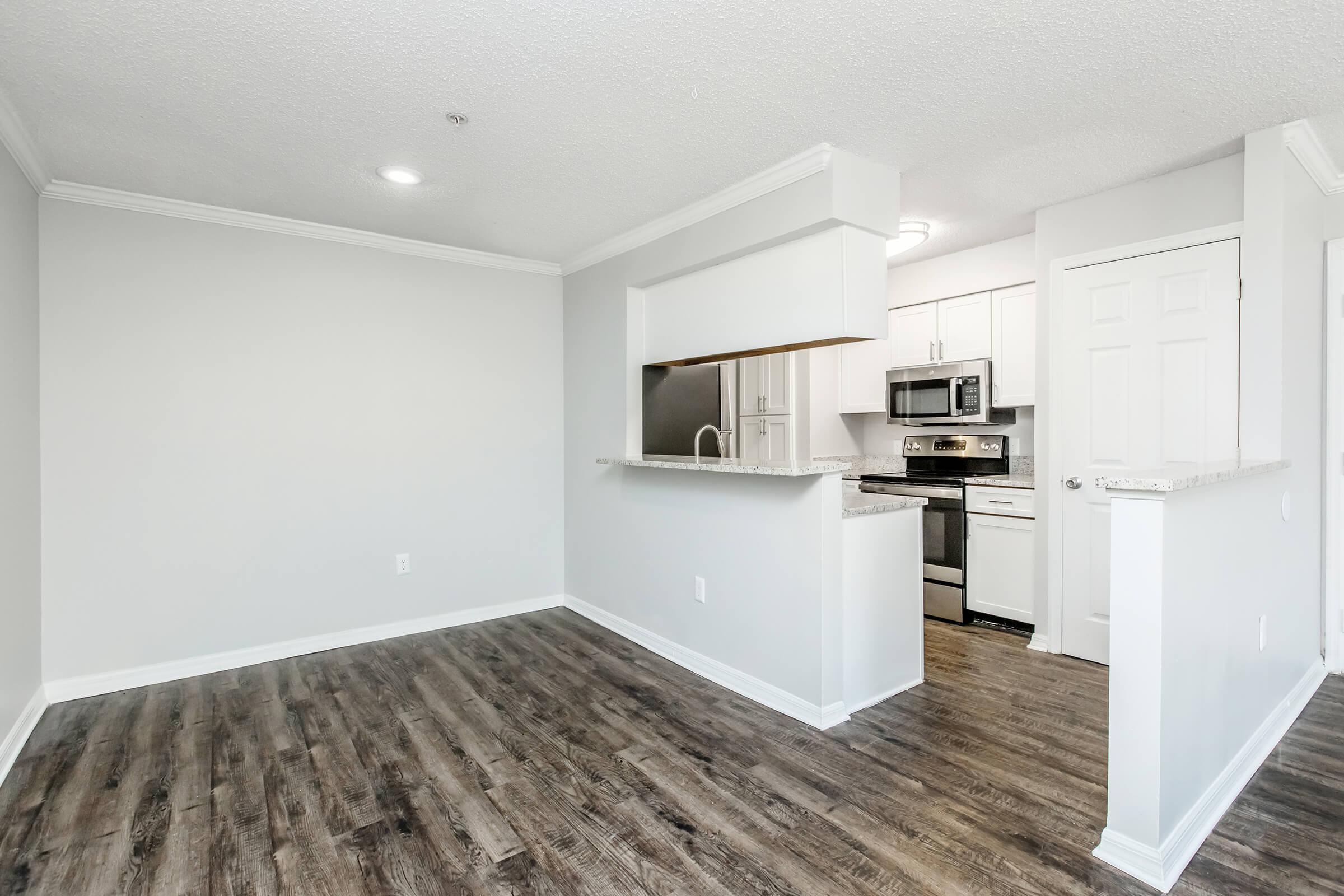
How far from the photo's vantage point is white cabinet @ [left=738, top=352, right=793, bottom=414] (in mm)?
4879

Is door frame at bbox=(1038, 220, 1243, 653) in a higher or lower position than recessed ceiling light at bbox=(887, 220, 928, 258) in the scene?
lower

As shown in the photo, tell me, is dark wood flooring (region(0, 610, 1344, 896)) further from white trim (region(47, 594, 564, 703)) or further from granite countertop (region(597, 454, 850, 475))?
granite countertop (region(597, 454, 850, 475))

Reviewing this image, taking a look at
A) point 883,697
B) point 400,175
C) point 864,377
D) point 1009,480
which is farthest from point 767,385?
point 400,175

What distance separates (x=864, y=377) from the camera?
16.0 ft

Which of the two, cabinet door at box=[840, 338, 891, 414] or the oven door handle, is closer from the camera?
the oven door handle

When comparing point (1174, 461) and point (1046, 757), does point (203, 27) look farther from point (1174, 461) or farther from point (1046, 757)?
point (1174, 461)

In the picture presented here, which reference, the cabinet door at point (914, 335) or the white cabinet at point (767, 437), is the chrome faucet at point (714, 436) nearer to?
the white cabinet at point (767, 437)

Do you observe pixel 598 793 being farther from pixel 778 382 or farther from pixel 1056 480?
pixel 778 382

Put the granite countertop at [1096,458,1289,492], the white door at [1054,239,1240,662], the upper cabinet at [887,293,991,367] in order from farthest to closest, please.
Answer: the upper cabinet at [887,293,991,367] → the white door at [1054,239,1240,662] → the granite countertop at [1096,458,1289,492]

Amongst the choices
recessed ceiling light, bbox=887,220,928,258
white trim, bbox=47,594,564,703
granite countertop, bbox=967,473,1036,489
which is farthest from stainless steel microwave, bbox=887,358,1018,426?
white trim, bbox=47,594,564,703

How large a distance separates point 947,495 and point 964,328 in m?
1.10

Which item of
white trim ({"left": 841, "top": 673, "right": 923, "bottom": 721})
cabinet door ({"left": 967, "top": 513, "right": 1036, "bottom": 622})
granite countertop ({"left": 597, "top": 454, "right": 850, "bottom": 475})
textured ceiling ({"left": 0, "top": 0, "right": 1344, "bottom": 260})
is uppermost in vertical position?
textured ceiling ({"left": 0, "top": 0, "right": 1344, "bottom": 260})

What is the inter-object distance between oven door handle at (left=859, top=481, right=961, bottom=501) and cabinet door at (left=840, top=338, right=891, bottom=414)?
62cm

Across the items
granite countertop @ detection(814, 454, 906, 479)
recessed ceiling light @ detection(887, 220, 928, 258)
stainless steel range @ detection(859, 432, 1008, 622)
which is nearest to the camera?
recessed ceiling light @ detection(887, 220, 928, 258)
